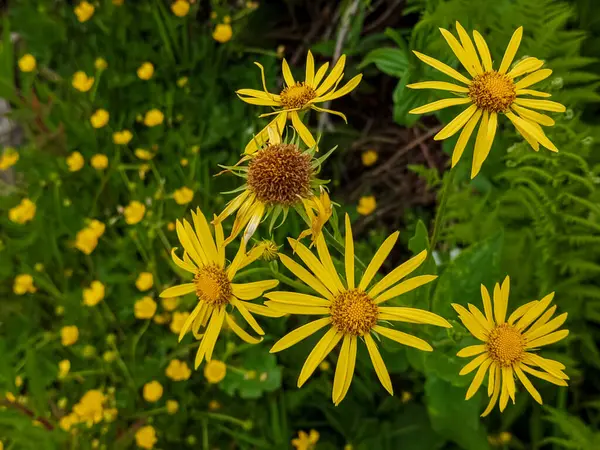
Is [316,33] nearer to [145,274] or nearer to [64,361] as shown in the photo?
[145,274]

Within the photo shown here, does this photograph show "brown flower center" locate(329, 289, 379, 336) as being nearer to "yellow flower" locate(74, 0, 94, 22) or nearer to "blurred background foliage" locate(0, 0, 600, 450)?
"blurred background foliage" locate(0, 0, 600, 450)

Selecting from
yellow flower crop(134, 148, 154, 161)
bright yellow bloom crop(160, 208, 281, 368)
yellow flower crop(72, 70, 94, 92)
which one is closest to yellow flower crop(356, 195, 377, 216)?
yellow flower crop(134, 148, 154, 161)

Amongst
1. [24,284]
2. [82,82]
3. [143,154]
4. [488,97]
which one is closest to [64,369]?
[24,284]

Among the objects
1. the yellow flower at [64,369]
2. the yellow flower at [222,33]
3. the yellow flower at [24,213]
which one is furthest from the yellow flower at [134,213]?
the yellow flower at [222,33]

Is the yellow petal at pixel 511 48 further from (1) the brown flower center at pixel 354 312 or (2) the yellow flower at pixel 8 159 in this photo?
(2) the yellow flower at pixel 8 159

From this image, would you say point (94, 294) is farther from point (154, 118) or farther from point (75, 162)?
point (154, 118)

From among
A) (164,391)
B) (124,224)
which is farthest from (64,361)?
(124,224)

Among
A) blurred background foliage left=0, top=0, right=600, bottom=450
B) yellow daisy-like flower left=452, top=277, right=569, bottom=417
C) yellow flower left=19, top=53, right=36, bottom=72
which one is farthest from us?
yellow flower left=19, top=53, right=36, bottom=72
